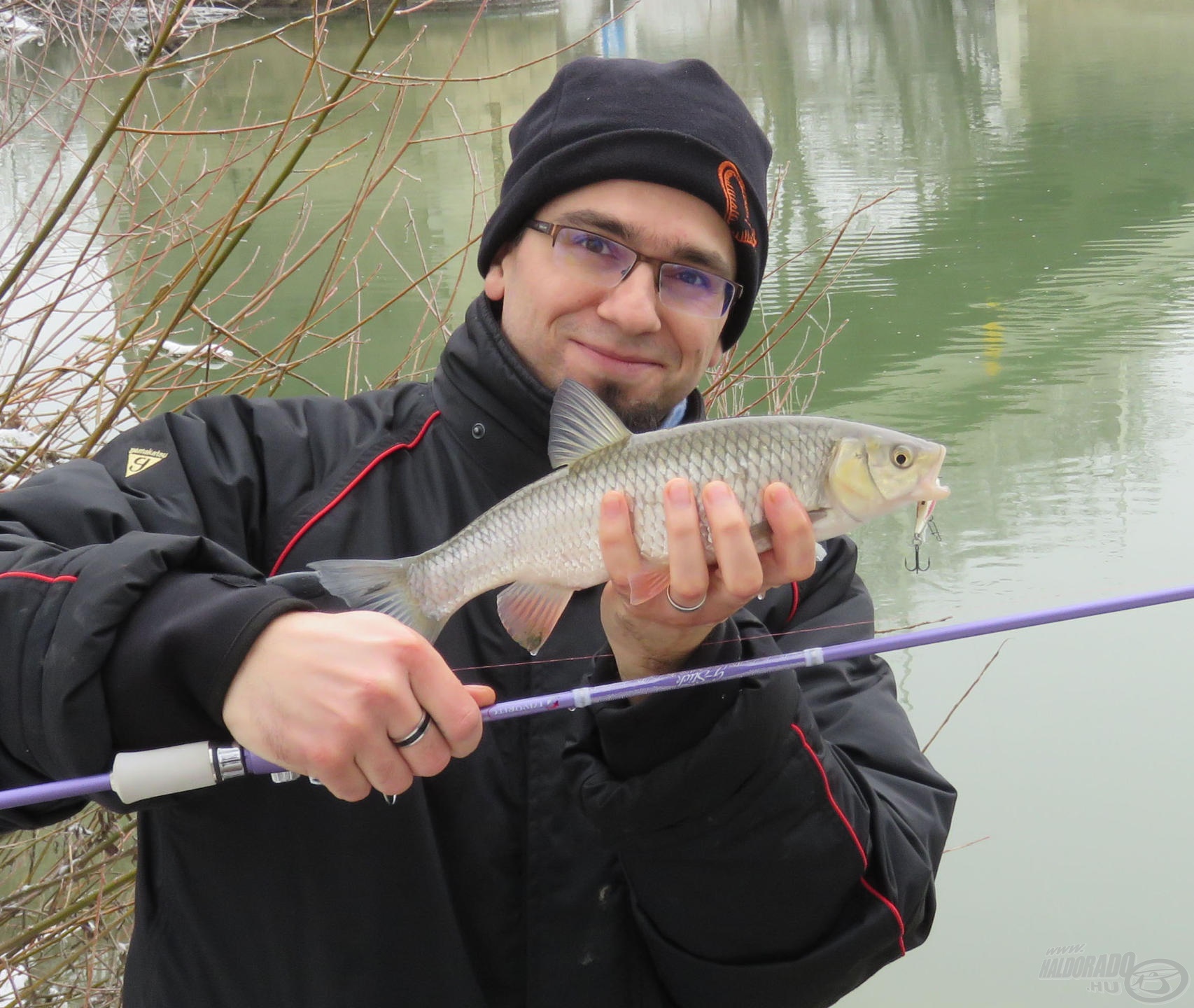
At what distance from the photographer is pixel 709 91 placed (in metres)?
1.73

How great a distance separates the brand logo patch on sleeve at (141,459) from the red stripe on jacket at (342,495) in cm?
18

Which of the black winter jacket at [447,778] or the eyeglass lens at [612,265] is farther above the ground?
the eyeglass lens at [612,265]

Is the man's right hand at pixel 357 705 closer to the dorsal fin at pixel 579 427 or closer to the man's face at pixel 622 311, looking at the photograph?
the dorsal fin at pixel 579 427

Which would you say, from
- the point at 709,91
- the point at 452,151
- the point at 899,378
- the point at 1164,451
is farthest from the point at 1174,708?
the point at 452,151

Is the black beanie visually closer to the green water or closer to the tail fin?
the green water

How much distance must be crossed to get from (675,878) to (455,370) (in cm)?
74

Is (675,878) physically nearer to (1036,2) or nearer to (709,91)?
(709,91)

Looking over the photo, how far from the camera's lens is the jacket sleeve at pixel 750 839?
118 centimetres

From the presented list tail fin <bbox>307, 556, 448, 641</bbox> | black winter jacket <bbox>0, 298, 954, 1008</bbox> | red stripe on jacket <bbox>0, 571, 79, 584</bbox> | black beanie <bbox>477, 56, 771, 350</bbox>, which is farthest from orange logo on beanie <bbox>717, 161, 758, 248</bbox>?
red stripe on jacket <bbox>0, 571, 79, 584</bbox>

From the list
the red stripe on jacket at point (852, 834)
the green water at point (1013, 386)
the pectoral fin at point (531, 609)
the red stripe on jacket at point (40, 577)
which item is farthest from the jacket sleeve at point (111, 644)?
the green water at point (1013, 386)

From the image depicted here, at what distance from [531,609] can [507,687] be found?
0.69 feet

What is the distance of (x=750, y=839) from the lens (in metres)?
1.22

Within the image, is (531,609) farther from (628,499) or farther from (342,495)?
(342,495)

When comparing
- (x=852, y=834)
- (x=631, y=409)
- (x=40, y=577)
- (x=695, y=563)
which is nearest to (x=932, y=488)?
(x=695, y=563)
